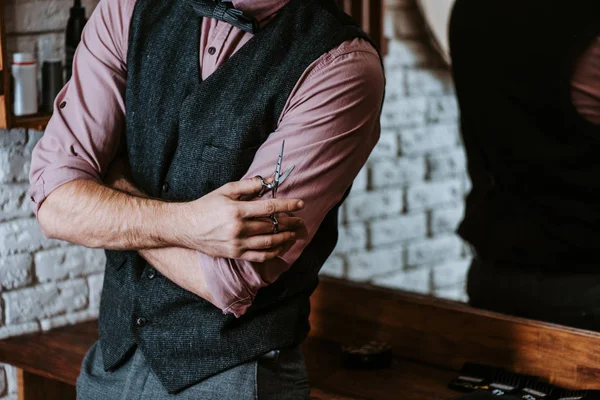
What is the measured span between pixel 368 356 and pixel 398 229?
129 cm

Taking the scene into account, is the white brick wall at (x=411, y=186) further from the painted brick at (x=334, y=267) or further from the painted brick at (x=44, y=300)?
the painted brick at (x=44, y=300)

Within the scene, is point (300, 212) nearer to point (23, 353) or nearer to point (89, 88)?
point (89, 88)

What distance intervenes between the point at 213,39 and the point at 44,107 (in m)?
0.66

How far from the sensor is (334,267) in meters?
3.10

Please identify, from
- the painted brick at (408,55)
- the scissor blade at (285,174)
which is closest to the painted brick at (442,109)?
the painted brick at (408,55)

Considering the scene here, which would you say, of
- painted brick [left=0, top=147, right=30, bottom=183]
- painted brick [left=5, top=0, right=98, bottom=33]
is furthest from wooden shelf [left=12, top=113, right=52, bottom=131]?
painted brick [left=5, top=0, right=98, bottom=33]

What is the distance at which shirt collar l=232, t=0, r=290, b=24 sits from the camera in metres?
1.57

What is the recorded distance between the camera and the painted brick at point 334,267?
121 inches

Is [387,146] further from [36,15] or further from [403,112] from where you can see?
[36,15]

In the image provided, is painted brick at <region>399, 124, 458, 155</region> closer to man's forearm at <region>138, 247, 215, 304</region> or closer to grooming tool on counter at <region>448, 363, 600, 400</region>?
grooming tool on counter at <region>448, 363, 600, 400</region>

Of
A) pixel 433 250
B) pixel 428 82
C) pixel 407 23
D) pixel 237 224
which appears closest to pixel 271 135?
pixel 237 224

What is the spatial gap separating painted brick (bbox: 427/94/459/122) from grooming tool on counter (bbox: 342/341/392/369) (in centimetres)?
143

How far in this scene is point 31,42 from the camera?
2111 millimetres

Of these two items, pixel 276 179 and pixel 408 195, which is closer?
pixel 276 179
